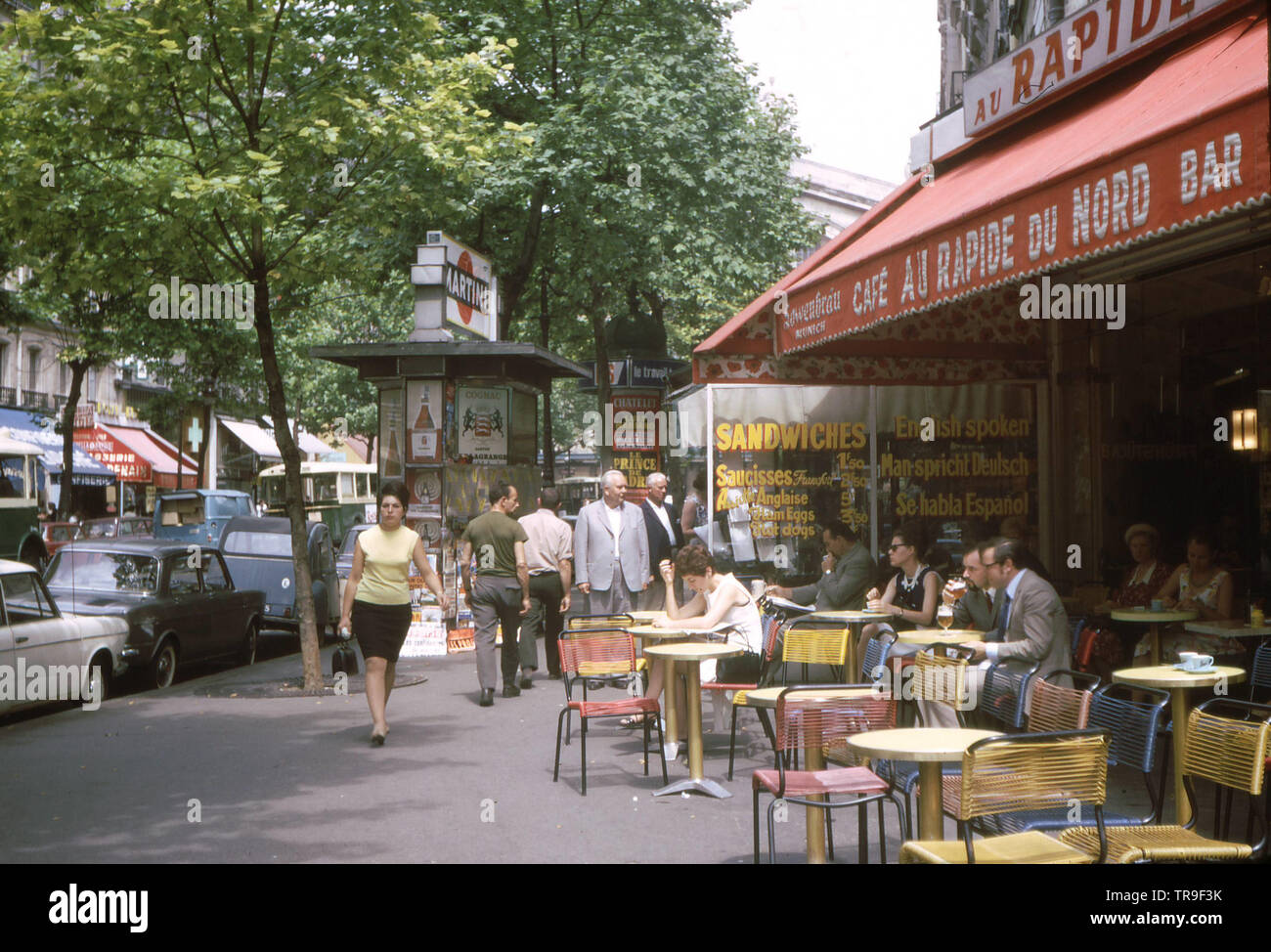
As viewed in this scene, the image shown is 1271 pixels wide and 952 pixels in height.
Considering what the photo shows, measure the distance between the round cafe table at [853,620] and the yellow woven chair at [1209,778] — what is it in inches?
137

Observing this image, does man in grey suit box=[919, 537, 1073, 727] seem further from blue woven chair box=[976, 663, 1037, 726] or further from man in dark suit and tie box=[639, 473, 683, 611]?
man in dark suit and tie box=[639, 473, 683, 611]

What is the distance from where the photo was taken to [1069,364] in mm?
12336

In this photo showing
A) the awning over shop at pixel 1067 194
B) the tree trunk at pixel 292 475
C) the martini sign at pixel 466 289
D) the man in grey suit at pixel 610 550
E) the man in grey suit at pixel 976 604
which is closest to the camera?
the awning over shop at pixel 1067 194

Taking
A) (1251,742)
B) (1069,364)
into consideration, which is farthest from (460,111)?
(1251,742)

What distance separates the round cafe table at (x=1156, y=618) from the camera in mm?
8773

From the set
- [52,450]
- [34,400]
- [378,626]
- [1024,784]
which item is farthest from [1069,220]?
[34,400]

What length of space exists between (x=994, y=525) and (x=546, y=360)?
680 cm

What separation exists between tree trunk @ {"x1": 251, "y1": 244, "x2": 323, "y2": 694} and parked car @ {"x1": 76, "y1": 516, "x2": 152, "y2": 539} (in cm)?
1522

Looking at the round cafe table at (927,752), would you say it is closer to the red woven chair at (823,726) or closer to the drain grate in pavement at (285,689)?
the red woven chair at (823,726)

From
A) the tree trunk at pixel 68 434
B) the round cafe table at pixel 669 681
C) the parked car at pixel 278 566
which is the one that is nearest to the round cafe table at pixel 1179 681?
the round cafe table at pixel 669 681

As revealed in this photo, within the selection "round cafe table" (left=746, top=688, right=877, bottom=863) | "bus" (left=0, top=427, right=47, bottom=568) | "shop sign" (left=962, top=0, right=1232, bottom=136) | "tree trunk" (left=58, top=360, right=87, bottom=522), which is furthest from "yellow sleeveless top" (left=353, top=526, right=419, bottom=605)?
"tree trunk" (left=58, top=360, right=87, bottom=522)

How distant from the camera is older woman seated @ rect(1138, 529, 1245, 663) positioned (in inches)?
346

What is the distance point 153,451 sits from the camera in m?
48.9

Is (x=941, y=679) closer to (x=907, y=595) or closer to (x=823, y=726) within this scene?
(x=823, y=726)
